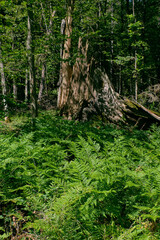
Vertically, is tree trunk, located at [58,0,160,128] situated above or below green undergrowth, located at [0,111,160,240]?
above

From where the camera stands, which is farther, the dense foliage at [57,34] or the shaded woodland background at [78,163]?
the dense foliage at [57,34]

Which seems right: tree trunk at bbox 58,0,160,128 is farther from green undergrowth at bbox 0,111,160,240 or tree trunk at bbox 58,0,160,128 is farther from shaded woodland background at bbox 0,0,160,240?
green undergrowth at bbox 0,111,160,240

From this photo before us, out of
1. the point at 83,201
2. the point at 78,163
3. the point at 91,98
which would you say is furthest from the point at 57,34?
the point at 83,201

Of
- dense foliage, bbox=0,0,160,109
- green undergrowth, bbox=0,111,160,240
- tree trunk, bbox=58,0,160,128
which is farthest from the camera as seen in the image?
tree trunk, bbox=58,0,160,128

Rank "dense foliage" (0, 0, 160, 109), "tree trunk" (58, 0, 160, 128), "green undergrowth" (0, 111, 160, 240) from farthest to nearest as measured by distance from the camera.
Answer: "tree trunk" (58, 0, 160, 128) → "dense foliage" (0, 0, 160, 109) → "green undergrowth" (0, 111, 160, 240)

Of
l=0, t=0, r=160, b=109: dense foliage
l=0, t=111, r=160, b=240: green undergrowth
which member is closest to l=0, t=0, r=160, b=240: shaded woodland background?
l=0, t=111, r=160, b=240: green undergrowth

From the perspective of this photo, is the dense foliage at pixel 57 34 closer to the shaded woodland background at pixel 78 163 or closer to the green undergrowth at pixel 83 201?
the shaded woodland background at pixel 78 163

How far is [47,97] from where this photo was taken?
46.7 ft

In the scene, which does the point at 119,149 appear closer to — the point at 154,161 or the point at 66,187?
the point at 154,161

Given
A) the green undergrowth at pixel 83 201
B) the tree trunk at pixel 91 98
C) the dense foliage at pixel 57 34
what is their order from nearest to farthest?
the green undergrowth at pixel 83 201, the dense foliage at pixel 57 34, the tree trunk at pixel 91 98

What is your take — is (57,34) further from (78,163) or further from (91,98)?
(78,163)

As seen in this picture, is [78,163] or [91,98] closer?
[78,163]

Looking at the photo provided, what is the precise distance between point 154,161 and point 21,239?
2.13 metres

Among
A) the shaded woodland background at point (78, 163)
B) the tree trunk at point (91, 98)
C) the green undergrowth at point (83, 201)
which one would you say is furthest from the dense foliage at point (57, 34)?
the green undergrowth at point (83, 201)
